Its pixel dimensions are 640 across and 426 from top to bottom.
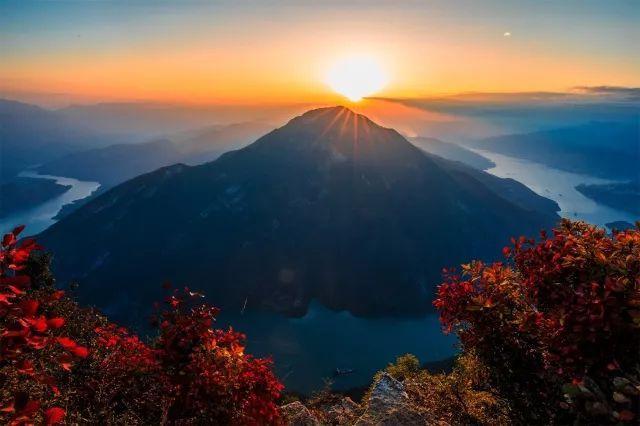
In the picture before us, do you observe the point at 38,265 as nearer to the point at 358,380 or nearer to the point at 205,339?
the point at 205,339

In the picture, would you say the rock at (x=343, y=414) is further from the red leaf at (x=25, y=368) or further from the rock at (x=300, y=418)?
the red leaf at (x=25, y=368)

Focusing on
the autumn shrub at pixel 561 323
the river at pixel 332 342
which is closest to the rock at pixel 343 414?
the autumn shrub at pixel 561 323

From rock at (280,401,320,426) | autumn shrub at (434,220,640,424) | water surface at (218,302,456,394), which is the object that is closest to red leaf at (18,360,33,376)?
autumn shrub at (434,220,640,424)

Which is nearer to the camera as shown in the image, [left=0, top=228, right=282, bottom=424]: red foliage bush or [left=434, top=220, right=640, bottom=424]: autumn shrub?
[left=434, top=220, right=640, bottom=424]: autumn shrub

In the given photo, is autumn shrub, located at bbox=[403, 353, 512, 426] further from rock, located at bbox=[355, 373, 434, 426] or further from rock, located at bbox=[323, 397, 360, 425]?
rock, located at bbox=[323, 397, 360, 425]

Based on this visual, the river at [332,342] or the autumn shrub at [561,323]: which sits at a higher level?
the autumn shrub at [561,323]

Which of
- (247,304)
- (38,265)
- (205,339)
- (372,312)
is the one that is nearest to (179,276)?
(247,304)
